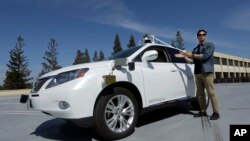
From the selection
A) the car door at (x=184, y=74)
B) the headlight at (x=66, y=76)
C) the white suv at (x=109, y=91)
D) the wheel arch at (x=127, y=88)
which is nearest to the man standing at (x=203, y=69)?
the car door at (x=184, y=74)

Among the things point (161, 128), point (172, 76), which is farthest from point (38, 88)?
point (172, 76)

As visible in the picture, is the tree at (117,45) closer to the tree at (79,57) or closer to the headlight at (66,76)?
the tree at (79,57)

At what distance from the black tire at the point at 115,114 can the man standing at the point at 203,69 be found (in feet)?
5.58

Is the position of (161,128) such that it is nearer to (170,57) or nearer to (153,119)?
(153,119)

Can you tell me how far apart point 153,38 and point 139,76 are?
1.76 m

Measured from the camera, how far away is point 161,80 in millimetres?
5375

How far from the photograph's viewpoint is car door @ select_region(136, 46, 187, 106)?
5.09 meters

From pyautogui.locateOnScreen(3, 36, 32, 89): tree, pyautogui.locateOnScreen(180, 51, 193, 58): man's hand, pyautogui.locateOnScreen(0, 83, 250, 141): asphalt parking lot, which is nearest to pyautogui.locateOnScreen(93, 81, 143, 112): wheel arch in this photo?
pyautogui.locateOnScreen(0, 83, 250, 141): asphalt parking lot

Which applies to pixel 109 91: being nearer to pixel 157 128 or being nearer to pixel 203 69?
pixel 157 128

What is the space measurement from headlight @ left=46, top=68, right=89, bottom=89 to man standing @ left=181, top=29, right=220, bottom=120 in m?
2.53

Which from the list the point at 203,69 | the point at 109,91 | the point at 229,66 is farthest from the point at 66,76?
the point at 229,66

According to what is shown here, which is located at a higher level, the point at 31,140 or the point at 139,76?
the point at 139,76

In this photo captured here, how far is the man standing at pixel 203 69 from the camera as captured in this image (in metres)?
5.56

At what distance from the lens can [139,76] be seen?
4.94m
